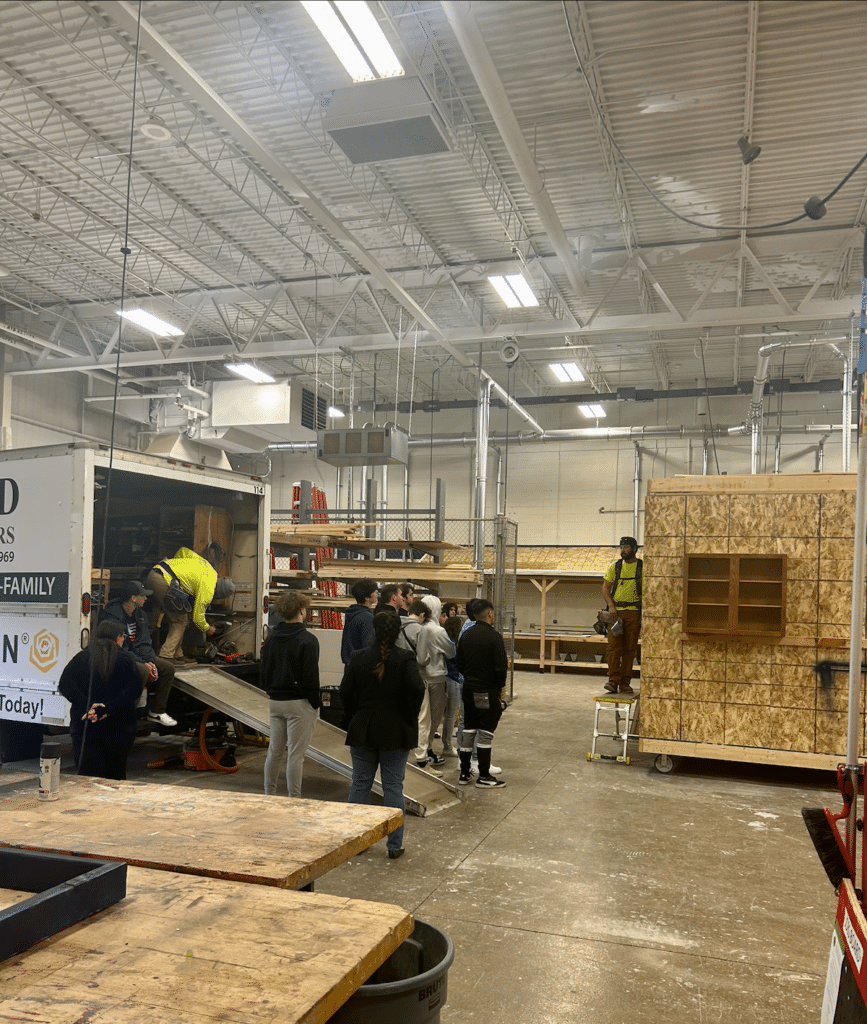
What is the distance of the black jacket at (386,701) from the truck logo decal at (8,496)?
3640 mm

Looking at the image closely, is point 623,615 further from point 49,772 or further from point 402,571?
point 49,772

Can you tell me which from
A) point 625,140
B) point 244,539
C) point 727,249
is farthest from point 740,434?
point 244,539

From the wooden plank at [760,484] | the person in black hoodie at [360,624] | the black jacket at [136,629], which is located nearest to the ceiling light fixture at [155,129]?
the black jacket at [136,629]

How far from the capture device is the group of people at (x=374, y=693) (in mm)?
5855

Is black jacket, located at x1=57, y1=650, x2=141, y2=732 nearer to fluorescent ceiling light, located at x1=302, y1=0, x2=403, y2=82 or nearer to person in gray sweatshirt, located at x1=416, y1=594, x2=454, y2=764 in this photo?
person in gray sweatshirt, located at x1=416, y1=594, x2=454, y2=764

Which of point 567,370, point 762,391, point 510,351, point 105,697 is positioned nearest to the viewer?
point 105,697

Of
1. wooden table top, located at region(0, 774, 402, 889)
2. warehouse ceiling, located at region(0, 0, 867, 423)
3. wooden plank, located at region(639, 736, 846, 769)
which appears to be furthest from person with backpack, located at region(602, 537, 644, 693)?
wooden table top, located at region(0, 774, 402, 889)

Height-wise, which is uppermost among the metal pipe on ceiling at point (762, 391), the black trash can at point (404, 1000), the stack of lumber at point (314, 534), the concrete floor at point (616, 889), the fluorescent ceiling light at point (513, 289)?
the fluorescent ceiling light at point (513, 289)

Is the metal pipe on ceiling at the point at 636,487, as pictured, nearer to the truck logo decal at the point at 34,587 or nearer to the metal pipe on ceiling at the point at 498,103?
the metal pipe on ceiling at the point at 498,103

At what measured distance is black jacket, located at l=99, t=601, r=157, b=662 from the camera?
7.37 meters

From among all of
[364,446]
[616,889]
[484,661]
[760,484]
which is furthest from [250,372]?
[616,889]

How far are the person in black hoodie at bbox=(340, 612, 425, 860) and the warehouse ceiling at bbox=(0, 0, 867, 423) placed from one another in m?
2.73

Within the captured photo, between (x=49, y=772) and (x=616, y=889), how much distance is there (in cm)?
384

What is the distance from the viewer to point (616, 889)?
212 inches
